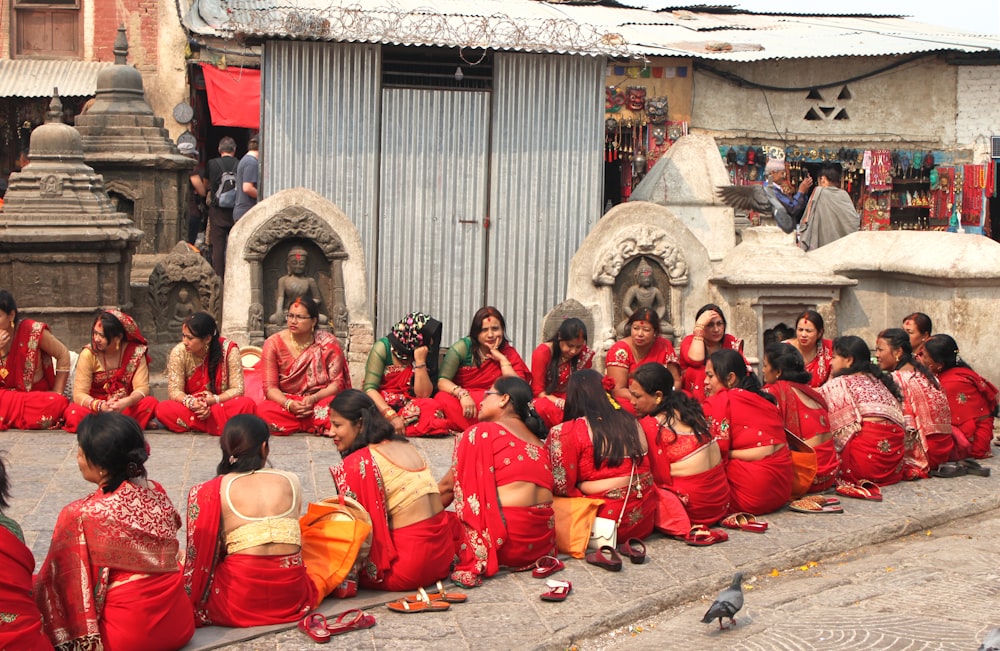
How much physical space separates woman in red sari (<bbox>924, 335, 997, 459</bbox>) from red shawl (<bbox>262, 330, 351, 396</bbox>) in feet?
14.3

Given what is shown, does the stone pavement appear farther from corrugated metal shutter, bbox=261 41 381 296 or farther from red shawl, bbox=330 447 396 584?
corrugated metal shutter, bbox=261 41 381 296

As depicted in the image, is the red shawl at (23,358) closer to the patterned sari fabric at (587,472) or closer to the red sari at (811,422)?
the patterned sari fabric at (587,472)

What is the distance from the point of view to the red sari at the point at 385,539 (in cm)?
593

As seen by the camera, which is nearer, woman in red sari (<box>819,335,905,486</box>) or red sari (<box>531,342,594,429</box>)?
woman in red sari (<box>819,335,905,486</box>)

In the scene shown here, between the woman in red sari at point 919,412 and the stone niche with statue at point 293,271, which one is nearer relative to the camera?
the woman in red sari at point 919,412

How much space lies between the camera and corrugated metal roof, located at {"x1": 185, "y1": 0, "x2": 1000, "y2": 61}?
1166 centimetres

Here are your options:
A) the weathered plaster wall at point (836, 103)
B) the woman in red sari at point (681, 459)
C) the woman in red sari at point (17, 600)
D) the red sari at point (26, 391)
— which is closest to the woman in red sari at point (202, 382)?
the red sari at point (26, 391)

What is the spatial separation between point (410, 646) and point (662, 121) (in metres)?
12.4

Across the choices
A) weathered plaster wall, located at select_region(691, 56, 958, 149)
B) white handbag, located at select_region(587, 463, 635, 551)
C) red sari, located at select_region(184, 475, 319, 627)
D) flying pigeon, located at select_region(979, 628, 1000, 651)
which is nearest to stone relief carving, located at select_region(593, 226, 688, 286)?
white handbag, located at select_region(587, 463, 635, 551)

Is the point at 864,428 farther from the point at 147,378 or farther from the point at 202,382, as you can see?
the point at 147,378

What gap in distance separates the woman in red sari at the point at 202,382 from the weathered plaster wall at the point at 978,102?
12.9 meters

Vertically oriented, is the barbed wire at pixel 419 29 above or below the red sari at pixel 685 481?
above

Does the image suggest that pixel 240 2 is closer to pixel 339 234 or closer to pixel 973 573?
pixel 339 234

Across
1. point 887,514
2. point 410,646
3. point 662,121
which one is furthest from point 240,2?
point 410,646
